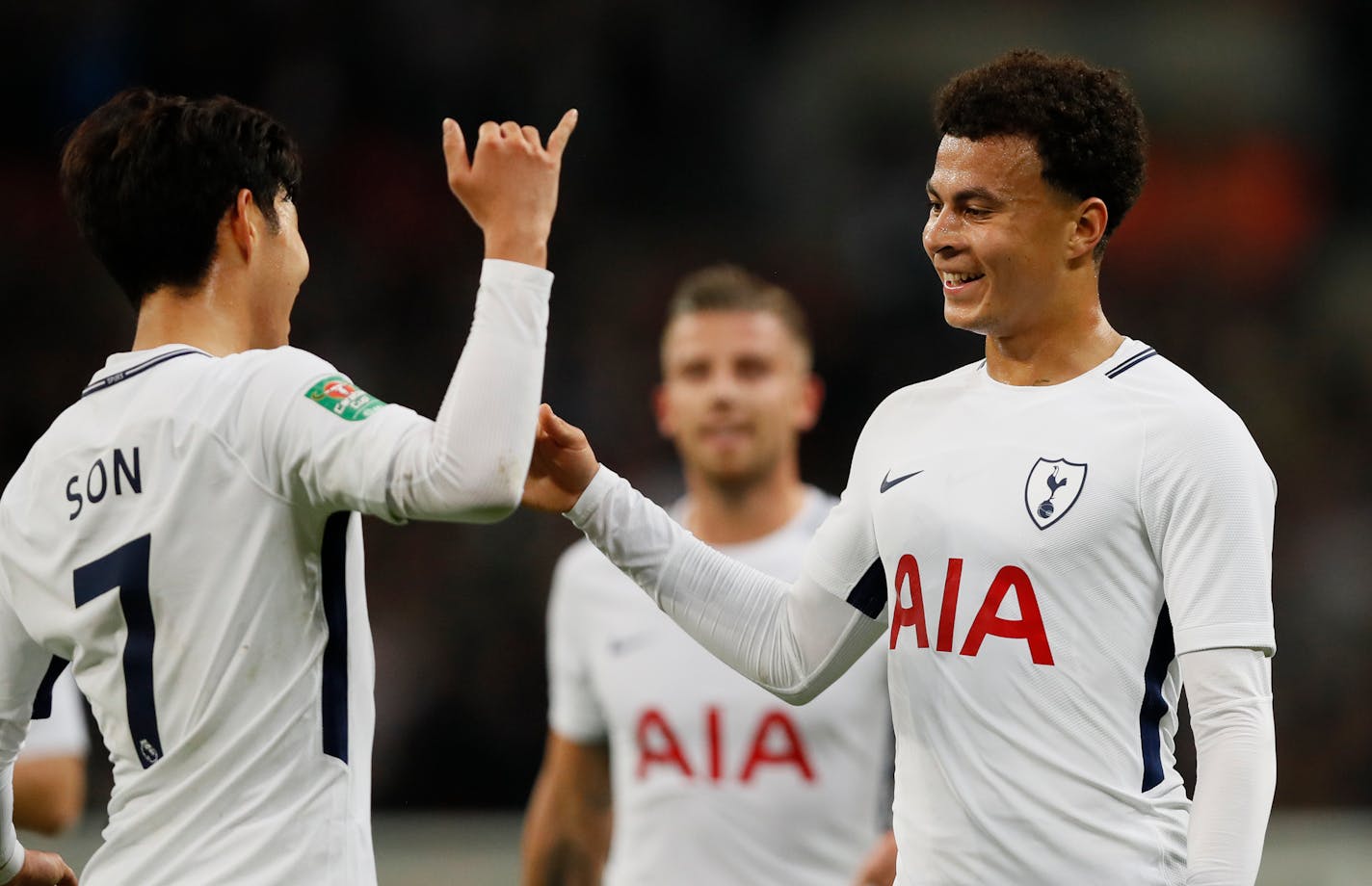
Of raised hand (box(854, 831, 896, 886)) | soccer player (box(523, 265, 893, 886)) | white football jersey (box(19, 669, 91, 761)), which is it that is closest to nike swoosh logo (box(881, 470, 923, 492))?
raised hand (box(854, 831, 896, 886))

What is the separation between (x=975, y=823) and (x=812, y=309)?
21.1ft

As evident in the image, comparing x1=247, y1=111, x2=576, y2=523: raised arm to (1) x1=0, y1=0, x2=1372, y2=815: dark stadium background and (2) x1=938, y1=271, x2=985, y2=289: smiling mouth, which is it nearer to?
(2) x1=938, y1=271, x2=985, y2=289: smiling mouth

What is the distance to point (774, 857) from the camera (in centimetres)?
467

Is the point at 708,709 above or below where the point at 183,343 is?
below

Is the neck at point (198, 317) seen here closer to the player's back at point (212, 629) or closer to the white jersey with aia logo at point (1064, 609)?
the player's back at point (212, 629)

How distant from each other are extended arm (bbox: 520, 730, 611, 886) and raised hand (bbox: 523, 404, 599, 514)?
1.98 m

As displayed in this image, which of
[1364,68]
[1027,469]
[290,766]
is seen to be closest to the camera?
[290,766]

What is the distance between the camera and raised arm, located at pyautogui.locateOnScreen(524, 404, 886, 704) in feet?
10.4

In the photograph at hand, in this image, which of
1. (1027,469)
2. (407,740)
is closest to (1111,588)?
(1027,469)

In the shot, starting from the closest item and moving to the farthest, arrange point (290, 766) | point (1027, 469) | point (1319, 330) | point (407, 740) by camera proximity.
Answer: point (290, 766), point (1027, 469), point (407, 740), point (1319, 330)

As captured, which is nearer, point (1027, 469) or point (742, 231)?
point (1027, 469)

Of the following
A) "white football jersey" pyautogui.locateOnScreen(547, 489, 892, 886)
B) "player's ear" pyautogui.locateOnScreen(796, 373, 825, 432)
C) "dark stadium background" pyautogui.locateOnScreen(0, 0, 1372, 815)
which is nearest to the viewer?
"white football jersey" pyautogui.locateOnScreen(547, 489, 892, 886)

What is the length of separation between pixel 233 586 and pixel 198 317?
0.47 meters

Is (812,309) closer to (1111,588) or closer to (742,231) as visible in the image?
(742,231)
